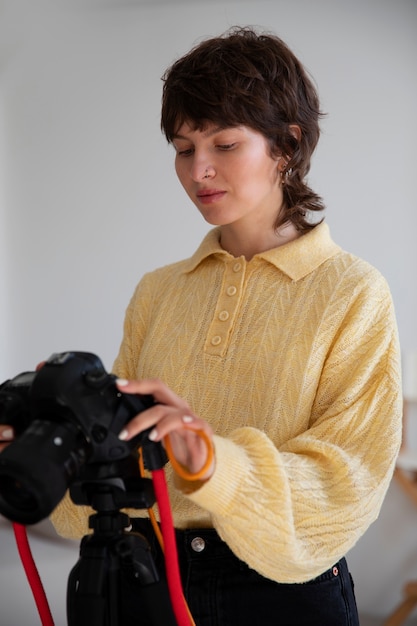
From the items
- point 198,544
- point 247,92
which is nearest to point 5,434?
point 198,544

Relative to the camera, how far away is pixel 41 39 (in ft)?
8.92

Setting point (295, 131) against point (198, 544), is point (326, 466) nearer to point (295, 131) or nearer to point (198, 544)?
point (198, 544)

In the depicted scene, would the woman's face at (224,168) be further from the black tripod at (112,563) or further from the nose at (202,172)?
the black tripod at (112,563)

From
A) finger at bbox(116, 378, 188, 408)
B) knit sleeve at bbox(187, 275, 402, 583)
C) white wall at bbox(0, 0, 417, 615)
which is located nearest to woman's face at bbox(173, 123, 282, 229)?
knit sleeve at bbox(187, 275, 402, 583)

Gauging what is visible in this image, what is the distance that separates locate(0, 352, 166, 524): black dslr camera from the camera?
653 mm

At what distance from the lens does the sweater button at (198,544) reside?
1.01 metres

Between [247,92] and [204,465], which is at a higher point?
[247,92]

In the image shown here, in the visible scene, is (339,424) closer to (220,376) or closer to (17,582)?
(220,376)

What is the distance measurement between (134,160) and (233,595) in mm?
1925

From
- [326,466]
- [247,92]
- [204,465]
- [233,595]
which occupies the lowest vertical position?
[233,595]

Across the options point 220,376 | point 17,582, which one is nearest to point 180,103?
point 220,376

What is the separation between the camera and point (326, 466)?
0.94m

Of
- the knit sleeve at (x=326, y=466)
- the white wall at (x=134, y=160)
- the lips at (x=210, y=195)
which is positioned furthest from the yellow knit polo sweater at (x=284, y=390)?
the white wall at (x=134, y=160)

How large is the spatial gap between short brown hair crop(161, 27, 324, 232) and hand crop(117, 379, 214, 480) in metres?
0.45
